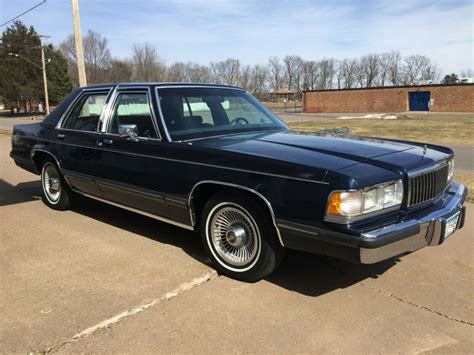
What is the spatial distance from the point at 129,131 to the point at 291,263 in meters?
1.98

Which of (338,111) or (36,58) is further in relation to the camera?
(36,58)

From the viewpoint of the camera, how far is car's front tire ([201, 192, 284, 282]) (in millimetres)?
3730

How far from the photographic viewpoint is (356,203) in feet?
10.6

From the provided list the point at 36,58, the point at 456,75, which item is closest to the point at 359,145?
the point at 36,58

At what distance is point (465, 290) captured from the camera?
385 centimetres

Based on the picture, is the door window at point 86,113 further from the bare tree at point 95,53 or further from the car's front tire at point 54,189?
the bare tree at point 95,53

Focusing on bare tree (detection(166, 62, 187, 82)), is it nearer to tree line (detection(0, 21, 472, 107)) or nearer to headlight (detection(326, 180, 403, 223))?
tree line (detection(0, 21, 472, 107))

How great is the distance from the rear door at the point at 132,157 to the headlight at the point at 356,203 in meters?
1.78

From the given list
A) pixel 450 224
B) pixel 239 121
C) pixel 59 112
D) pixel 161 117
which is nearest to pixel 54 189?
pixel 59 112

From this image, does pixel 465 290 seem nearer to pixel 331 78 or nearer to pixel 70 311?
pixel 70 311

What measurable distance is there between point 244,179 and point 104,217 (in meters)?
2.89

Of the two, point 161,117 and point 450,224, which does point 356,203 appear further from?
point 161,117

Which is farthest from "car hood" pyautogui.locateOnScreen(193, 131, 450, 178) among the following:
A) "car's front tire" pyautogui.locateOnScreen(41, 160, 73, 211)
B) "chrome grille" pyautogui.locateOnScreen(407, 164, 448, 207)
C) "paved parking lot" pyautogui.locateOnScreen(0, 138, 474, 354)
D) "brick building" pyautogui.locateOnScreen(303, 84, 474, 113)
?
"brick building" pyautogui.locateOnScreen(303, 84, 474, 113)

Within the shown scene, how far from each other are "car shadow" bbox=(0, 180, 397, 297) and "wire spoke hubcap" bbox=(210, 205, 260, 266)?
304mm
